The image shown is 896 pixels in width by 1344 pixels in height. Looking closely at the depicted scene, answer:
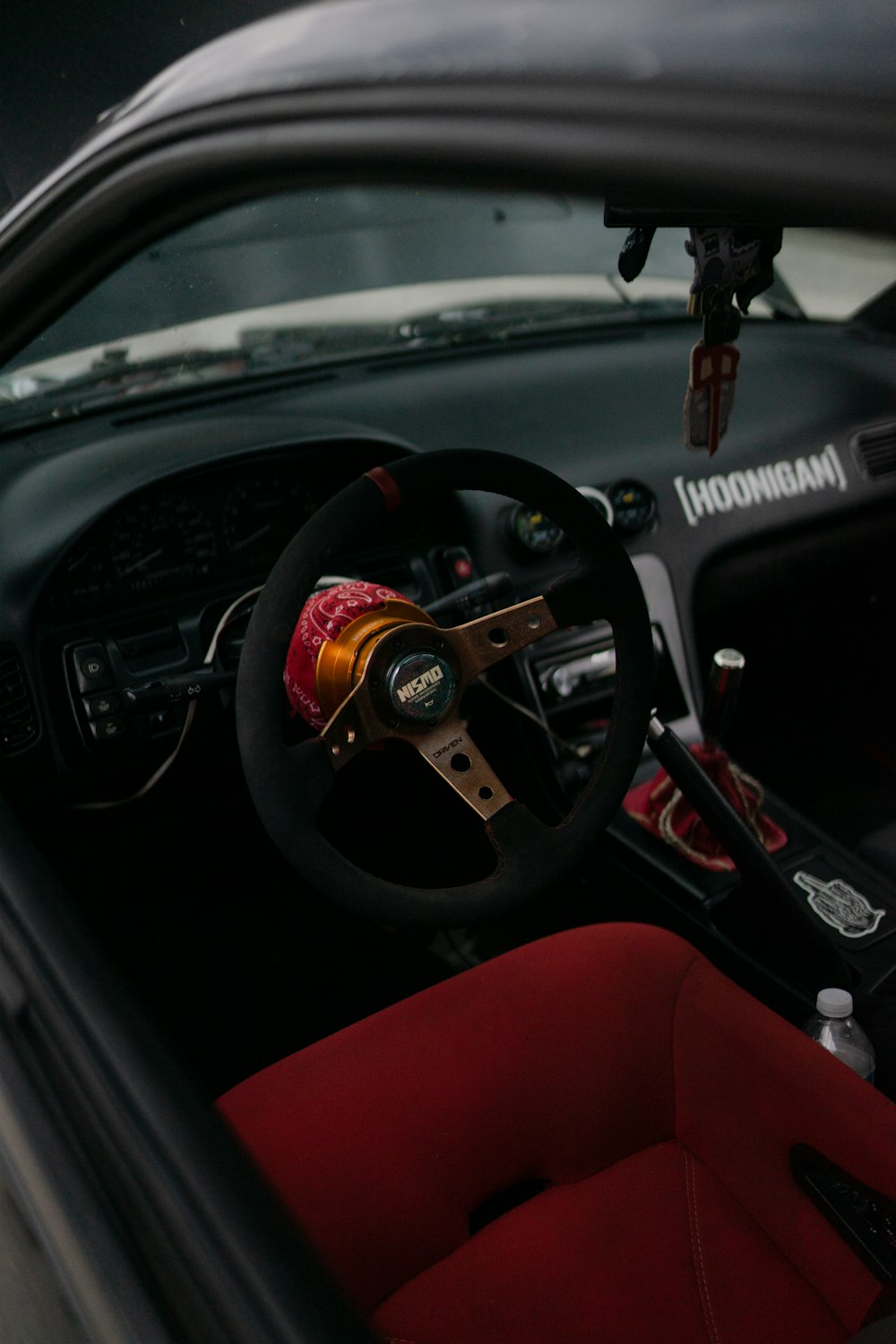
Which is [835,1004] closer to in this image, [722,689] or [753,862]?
[753,862]

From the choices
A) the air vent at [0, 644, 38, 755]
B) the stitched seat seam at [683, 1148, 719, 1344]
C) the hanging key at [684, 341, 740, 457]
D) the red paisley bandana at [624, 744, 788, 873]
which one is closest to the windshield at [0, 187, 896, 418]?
the hanging key at [684, 341, 740, 457]

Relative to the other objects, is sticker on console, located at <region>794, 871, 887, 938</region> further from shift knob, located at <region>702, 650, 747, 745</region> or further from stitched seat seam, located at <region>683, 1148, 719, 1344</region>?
stitched seat seam, located at <region>683, 1148, 719, 1344</region>

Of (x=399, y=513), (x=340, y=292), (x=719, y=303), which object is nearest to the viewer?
(x=719, y=303)

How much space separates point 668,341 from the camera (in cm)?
245

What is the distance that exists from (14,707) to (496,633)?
2.89 feet

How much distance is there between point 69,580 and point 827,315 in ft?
6.62

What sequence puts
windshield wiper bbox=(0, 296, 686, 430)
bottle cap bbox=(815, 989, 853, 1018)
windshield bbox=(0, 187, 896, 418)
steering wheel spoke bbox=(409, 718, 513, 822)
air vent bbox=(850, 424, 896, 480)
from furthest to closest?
1. air vent bbox=(850, 424, 896, 480)
2. windshield wiper bbox=(0, 296, 686, 430)
3. windshield bbox=(0, 187, 896, 418)
4. bottle cap bbox=(815, 989, 853, 1018)
5. steering wheel spoke bbox=(409, 718, 513, 822)

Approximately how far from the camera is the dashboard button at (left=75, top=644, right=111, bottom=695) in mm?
1776

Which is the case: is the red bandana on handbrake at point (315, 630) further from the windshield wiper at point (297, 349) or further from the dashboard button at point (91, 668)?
the windshield wiper at point (297, 349)

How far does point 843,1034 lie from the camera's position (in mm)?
1527

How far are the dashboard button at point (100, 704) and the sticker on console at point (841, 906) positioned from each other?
1.18 metres

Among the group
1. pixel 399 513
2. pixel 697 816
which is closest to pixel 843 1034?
pixel 697 816

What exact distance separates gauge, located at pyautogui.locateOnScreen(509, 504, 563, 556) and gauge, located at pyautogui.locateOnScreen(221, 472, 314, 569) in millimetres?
389

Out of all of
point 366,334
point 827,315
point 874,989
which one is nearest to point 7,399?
point 366,334
